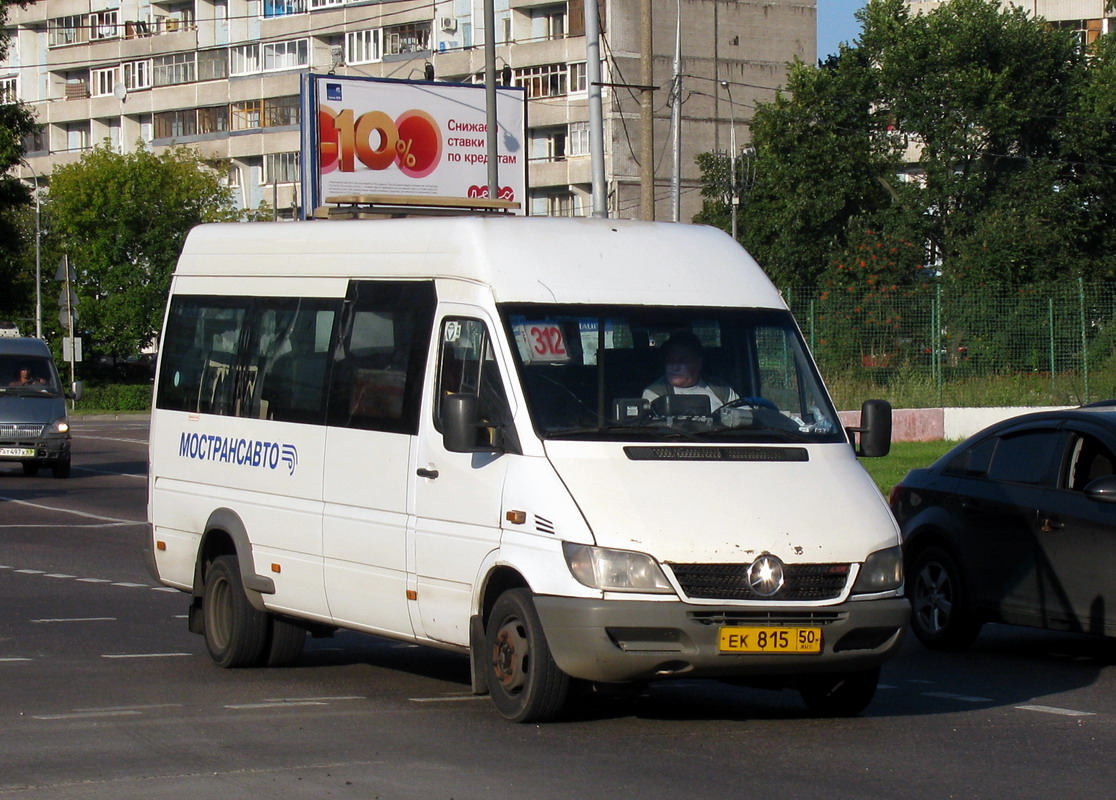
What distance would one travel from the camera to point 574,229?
9.17 metres

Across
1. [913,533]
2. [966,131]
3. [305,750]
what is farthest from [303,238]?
[966,131]

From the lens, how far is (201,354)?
442 inches

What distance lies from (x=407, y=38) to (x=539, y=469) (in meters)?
75.1

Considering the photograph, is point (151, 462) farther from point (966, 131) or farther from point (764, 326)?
point (966, 131)

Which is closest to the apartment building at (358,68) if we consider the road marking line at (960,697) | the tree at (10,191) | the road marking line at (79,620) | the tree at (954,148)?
the tree at (954,148)

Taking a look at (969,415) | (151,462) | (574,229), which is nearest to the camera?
(574,229)

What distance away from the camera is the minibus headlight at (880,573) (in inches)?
320

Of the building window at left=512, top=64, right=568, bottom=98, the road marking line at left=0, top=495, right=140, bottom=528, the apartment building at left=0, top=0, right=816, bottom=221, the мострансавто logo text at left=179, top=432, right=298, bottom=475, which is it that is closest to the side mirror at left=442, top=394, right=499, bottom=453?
the мострансавто logo text at left=179, top=432, right=298, bottom=475

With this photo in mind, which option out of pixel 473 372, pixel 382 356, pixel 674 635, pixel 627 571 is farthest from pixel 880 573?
pixel 382 356

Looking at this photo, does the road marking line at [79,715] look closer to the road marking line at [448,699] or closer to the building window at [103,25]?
the road marking line at [448,699]

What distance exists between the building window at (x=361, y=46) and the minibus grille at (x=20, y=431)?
54.8 metres

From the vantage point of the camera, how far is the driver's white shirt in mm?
8633

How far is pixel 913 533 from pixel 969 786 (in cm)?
503

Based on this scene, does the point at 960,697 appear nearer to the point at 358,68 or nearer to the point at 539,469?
the point at 539,469
